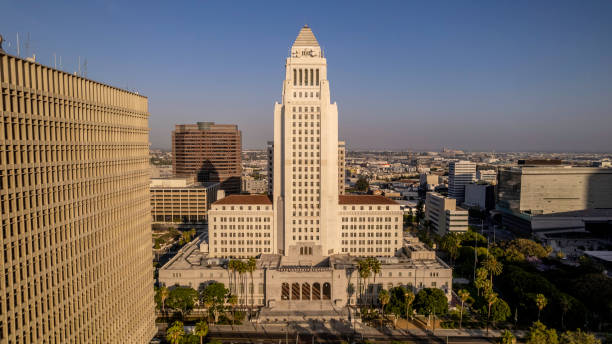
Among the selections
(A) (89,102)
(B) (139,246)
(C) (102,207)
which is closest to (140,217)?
(B) (139,246)

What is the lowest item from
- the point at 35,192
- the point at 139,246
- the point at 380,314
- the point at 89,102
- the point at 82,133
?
the point at 380,314

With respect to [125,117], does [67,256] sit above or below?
below

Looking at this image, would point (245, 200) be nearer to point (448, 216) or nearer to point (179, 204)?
point (179, 204)

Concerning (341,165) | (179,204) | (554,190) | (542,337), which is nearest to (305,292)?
(542,337)

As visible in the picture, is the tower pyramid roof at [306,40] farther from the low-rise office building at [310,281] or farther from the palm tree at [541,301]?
the palm tree at [541,301]

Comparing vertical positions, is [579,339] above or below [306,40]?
below

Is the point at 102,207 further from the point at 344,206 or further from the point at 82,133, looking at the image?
the point at 344,206

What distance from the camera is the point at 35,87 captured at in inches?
1756

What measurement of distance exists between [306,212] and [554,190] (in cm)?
14012

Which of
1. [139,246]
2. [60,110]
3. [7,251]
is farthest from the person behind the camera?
[139,246]

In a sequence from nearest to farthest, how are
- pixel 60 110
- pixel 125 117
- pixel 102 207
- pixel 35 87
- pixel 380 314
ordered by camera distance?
pixel 35 87, pixel 60 110, pixel 102 207, pixel 125 117, pixel 380 314

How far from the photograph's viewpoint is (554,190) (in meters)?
186

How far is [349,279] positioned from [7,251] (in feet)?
252

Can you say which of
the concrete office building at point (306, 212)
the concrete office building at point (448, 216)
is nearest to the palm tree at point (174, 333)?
the concrete office building at point (306, 212)
